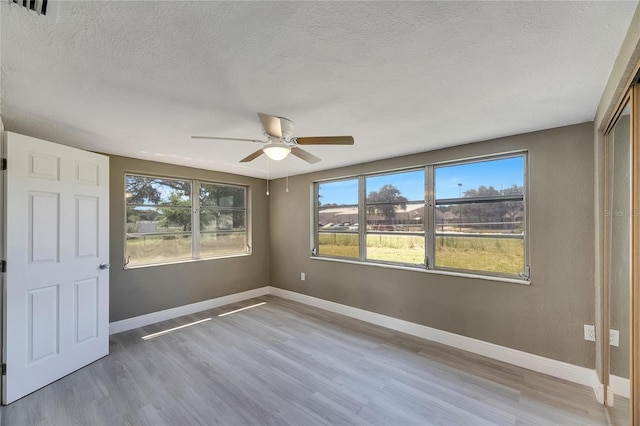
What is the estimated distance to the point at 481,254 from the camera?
297cm

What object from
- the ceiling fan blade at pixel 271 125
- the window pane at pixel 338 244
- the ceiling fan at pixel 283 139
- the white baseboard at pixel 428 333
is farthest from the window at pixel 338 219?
the ceiling fan blade at pixel 271 125

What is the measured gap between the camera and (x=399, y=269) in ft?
11.7

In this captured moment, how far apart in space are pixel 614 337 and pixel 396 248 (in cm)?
212

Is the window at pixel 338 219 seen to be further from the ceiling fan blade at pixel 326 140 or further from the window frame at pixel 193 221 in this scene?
the ceiling fan blade at pixel 326 140

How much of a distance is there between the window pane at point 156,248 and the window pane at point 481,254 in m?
3.77

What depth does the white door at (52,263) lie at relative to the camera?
7.14ft

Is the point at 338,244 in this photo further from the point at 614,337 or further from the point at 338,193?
the point at 614,337

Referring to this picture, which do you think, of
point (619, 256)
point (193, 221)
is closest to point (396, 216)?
point (619, 256)

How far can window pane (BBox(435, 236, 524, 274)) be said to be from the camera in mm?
2771

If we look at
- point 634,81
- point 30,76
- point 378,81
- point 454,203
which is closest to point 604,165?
point 634,81

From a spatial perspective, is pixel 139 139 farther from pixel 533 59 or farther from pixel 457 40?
pixel 533 59

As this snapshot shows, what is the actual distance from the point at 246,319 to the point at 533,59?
4.11 meters

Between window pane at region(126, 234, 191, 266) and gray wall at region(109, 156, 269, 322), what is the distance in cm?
15

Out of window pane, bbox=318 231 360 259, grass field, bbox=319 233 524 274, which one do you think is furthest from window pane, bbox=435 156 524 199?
window pane, bbox=318 231 360 259
